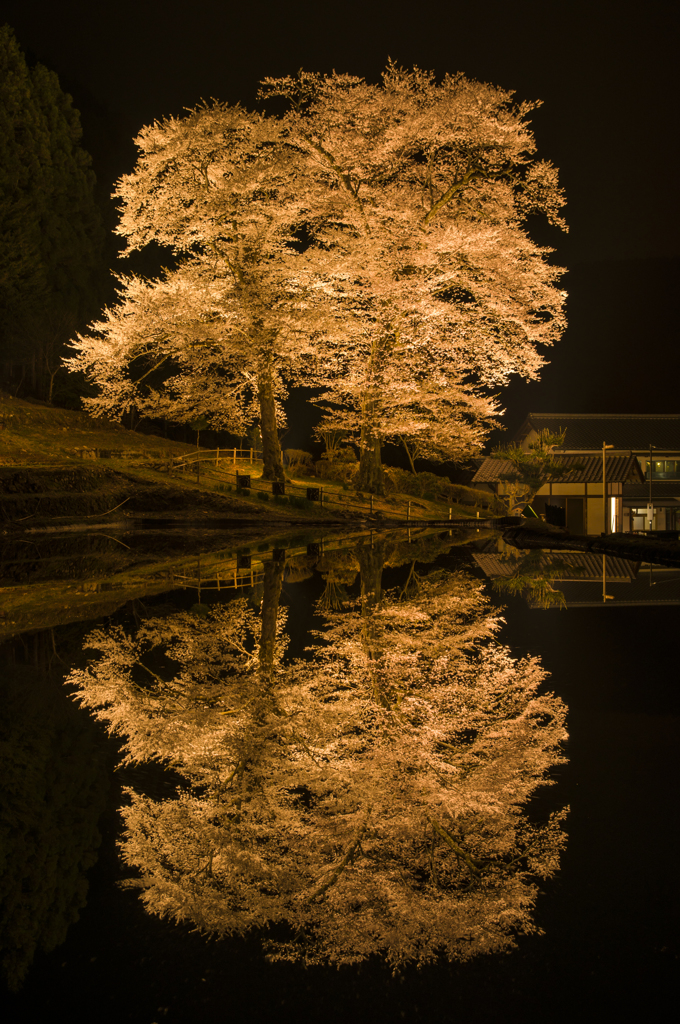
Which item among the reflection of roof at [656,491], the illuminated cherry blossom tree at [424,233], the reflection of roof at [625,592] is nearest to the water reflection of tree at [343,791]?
the reflection of roof at [625,592]

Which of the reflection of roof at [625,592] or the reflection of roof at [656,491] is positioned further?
the reflection of roof at [656,491]

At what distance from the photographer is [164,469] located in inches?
1115

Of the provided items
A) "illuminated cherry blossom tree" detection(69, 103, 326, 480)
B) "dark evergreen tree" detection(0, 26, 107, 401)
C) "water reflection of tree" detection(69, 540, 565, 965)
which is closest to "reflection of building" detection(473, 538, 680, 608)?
"water reflection of tree" detection(69, 540, 565, 965)

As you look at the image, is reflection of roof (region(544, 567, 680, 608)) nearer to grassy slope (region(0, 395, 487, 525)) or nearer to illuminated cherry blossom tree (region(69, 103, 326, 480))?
grassy slope (region(0, 395, 487, 525))

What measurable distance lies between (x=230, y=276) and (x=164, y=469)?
24.7ft

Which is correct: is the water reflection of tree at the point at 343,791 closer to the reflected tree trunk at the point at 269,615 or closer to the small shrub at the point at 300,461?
the reflected tree trunk at the point at 269,615

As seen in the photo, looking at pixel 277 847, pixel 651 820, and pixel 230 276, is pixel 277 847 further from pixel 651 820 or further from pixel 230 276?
A: pixel 230 276

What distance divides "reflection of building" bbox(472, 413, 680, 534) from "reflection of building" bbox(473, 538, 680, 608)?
24.0m

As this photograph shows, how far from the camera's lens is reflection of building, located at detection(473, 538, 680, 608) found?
30.5 ft

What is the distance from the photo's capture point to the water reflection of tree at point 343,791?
228cm

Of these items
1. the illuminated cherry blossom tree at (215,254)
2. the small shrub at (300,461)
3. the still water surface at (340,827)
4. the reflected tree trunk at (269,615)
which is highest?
the illuminated cherry blossom tree at (215,254)

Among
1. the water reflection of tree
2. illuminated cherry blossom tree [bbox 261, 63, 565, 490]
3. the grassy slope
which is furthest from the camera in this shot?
illuminated cherry blossom tree [bbox 261, 63, 565, 490]

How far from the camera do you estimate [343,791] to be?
10.3 feet

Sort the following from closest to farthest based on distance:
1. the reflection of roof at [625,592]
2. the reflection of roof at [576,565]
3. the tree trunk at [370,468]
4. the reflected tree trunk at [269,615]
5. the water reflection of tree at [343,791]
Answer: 1. the water reflection of tree at [343,791]
2. the reflected tree trunk at [269,615]
3. the reflection of roof at [625,592]
4. the reflection of roof at [576,565]
5. the tree trunk at [370,468]
